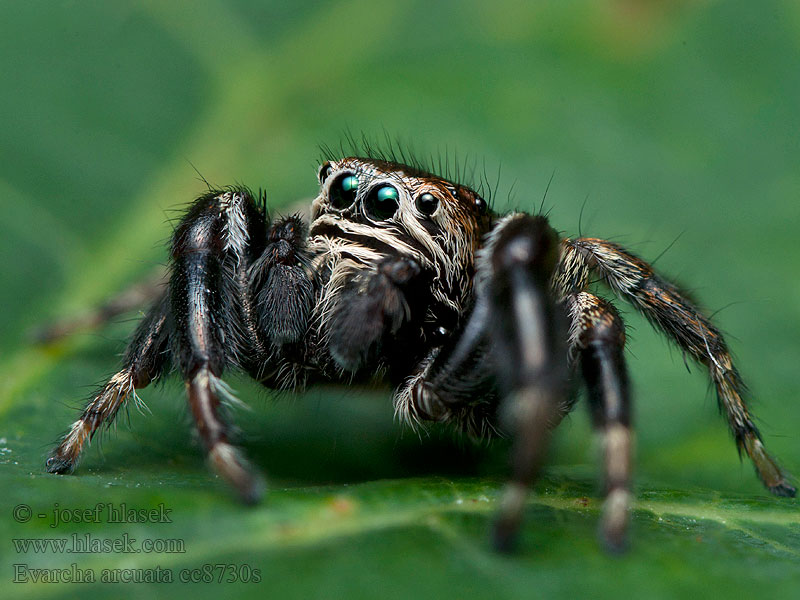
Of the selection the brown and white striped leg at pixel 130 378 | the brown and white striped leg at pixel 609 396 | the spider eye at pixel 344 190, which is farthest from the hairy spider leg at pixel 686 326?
the brown and white striped leg at pixel 130 378

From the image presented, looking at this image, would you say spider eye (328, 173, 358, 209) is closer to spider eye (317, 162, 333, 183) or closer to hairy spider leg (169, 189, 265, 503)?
spider eye (317, 162, 333, 183)

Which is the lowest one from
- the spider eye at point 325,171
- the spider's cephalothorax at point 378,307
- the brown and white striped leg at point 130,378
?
the brown and white striped leg at point 130,378

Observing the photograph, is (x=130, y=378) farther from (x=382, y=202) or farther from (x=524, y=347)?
(x=524, y=347)

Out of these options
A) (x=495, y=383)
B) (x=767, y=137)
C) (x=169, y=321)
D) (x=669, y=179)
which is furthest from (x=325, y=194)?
(x=767, y=137)

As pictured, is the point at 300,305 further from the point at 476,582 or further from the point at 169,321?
the point at 476,582

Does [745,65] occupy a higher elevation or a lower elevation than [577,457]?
higher

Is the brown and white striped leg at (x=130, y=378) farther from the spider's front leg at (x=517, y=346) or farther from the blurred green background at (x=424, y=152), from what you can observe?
the spider's front leg at (x=517, y=346)
